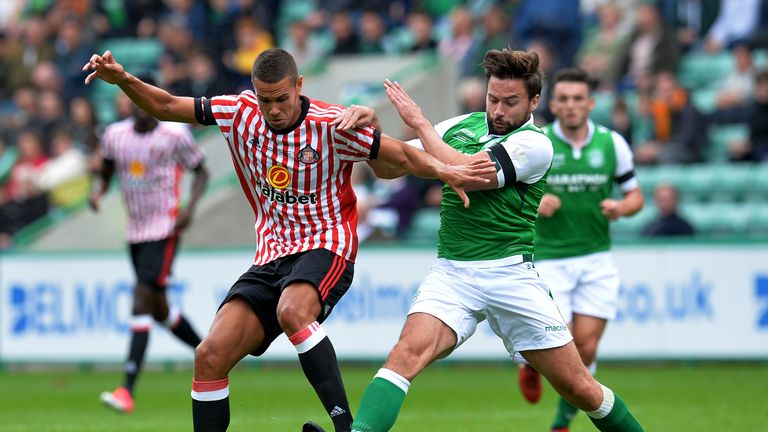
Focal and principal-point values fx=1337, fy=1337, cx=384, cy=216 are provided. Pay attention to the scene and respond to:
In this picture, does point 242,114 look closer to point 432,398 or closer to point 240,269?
point 432,398

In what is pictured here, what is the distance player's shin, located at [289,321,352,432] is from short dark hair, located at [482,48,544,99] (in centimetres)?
168

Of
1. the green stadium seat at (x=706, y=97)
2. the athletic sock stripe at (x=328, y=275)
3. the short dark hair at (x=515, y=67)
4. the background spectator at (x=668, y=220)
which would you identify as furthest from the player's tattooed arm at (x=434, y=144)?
the green stadium seat at (x=706, y=97)

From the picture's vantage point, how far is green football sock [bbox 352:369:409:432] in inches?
262

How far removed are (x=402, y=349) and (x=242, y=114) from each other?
1.59 metres

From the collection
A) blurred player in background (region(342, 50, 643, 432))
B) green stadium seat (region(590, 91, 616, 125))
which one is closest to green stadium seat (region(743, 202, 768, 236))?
green stadium seat (region(590, 91, 616, 125))

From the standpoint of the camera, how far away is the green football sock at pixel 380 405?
6664 millimetres

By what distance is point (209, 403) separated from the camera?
278 inches

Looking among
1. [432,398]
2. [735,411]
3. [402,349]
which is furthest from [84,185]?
[402,349]

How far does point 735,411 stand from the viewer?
35.2 feet

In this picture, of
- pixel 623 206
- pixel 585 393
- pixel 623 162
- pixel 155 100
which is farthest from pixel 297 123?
pixel 623 162

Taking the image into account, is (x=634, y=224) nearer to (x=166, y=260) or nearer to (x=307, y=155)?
(x=166, y=260)

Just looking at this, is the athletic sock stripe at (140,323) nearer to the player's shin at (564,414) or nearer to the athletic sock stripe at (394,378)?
the player's shin at (564,414)

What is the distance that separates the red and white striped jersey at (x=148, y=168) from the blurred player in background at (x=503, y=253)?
17.8 feet

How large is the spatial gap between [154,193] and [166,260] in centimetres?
64
